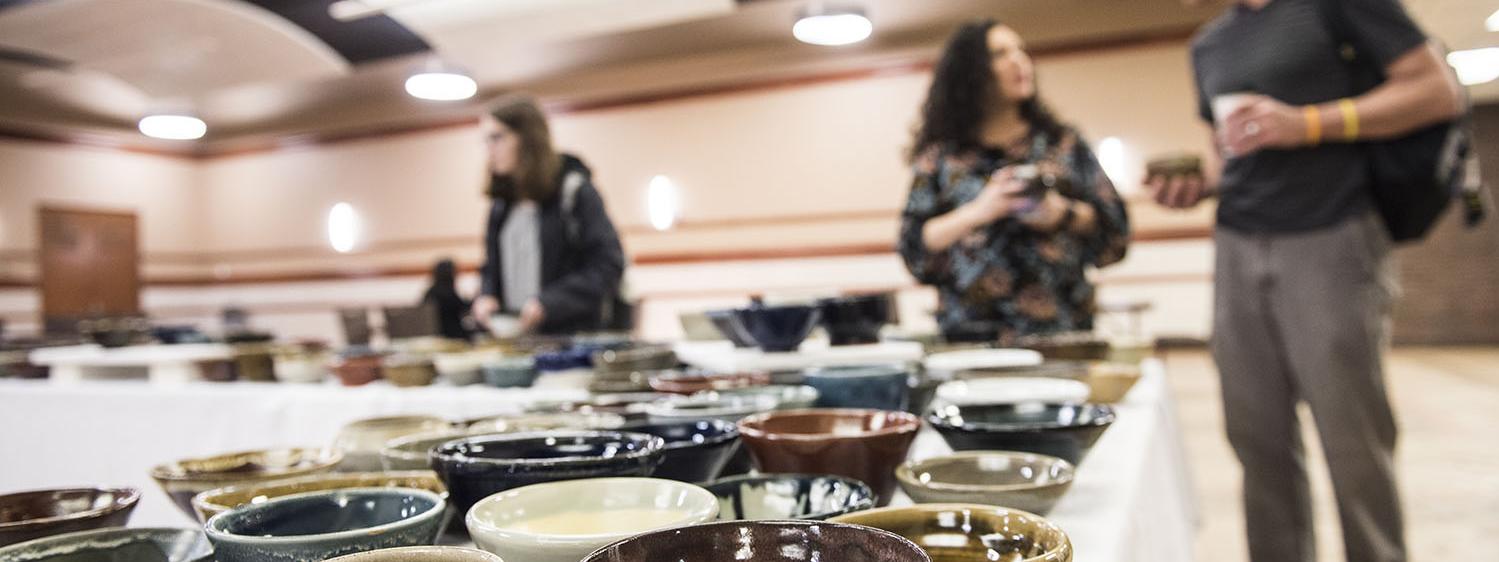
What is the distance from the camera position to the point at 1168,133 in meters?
5.64

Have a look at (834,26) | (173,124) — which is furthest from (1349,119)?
(173,124)

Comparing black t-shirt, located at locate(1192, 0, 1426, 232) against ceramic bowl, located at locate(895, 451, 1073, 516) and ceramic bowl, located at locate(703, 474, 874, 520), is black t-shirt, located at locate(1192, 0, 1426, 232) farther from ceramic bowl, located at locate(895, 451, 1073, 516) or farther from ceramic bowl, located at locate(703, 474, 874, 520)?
ceramic bowl, located at locate(703, 474, 874, 520)

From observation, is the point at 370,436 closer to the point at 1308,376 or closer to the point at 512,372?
the point at 512,372

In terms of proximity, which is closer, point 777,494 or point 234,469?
point 777,494

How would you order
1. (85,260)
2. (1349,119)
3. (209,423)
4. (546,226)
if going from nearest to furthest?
(1349,119) → (209,423) → (546,226) → (85,260)

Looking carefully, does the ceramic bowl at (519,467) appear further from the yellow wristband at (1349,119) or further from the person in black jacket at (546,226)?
the person in black jacket at (546,226)

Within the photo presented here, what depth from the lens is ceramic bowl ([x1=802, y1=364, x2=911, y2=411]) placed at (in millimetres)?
870

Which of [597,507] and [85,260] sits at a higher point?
[85,260]

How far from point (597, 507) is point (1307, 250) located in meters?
1.19

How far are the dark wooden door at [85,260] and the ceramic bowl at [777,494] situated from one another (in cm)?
867

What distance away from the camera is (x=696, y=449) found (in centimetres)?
62

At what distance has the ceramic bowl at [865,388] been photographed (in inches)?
34.2

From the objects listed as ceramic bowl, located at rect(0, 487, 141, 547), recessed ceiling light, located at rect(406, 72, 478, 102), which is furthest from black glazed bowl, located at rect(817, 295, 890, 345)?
recessed ceiling light, located at rect(406, 72, 478, 102)

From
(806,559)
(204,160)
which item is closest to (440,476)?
(806,559)
